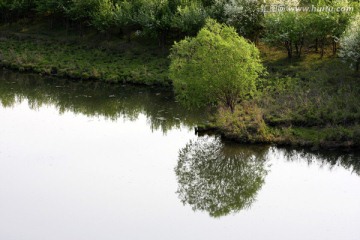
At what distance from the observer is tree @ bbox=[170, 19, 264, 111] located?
48.3 meters

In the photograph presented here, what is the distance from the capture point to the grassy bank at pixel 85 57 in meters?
69.8

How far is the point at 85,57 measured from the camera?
7700 centimetres

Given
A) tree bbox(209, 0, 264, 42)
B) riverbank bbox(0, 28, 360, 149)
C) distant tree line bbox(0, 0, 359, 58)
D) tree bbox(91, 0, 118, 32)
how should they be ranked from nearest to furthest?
riverbank bbox(0, 28, 360, 149) → distant tree line bbox(0, 0, 359, 58) → tree bbox(209, 0, 264, 42) → tree bbox(91, 0, 118, 32)

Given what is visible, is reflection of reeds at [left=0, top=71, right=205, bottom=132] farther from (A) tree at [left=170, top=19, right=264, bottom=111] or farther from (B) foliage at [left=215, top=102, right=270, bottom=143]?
(B) foliage at [left=215, top=102, right=270, bottom=143]

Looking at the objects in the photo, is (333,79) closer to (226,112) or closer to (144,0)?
(226,112)

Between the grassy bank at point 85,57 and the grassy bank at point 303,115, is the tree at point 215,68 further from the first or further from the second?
the grassy bank at point 85,57

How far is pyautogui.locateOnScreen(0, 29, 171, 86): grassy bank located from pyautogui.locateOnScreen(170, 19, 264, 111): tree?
1739 centimetres

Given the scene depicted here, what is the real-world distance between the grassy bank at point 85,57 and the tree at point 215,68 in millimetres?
17390

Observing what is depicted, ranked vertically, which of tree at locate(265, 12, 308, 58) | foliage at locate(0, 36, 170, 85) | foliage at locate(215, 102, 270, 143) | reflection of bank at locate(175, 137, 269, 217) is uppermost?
tree at locate(265, 12, 308, 58)

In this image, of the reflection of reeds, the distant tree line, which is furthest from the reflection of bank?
the distant tree line

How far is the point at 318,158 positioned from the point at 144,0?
42.8 m

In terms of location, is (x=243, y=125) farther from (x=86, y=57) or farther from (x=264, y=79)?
(x=86, y=57)

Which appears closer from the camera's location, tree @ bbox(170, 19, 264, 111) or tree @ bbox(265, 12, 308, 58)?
tree @ bbox(170, 19, 264, 111)

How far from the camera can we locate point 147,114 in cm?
5756
